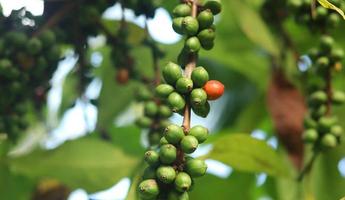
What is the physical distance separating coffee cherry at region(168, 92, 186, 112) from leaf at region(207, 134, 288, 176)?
430 millimetres

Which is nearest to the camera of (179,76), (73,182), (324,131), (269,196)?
(179,76)

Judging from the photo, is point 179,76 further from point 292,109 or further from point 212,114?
point 212,114

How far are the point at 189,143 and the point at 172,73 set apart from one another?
0.44 ft

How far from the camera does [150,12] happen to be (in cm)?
151

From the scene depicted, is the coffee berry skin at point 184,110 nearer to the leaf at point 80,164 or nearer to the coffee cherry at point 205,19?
the coffee cherry at point 205,19

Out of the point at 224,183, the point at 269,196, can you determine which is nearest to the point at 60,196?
the point at 224,183

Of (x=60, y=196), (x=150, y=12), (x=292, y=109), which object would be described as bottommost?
(x=60, y=196)

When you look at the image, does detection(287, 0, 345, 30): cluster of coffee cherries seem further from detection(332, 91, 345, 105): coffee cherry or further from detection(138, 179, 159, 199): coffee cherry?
detection(138, 179, 159, 199): coffee cherry

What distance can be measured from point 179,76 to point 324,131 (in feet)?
1.70

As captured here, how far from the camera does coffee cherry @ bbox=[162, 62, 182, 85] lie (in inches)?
42.7

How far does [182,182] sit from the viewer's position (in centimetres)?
99

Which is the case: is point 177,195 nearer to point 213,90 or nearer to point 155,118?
point 213,90

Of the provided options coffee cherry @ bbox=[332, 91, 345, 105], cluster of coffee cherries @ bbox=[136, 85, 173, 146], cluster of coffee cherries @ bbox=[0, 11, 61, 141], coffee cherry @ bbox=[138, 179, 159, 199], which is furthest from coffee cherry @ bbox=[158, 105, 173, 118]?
coffee cherry @ bbox=[138, 179, 159, 199]

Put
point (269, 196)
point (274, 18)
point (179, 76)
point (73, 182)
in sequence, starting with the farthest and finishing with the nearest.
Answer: point (269, 196), point (274, 18), point (73, 182), point (179, 76)
